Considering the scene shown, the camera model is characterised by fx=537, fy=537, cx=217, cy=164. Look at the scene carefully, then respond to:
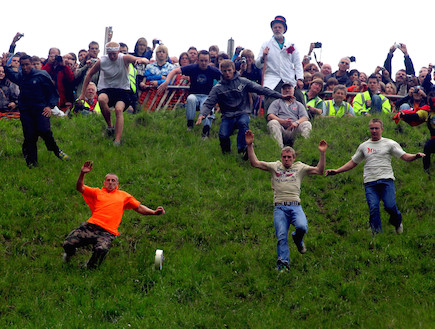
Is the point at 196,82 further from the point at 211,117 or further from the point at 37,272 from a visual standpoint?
the point at 37,272

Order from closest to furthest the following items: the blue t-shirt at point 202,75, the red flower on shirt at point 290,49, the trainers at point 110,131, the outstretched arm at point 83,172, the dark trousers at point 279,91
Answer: the outstretched arm at point 83,172 → the trainers at point 110,131 → the blue t-shirt at point 202,75 → the dark trousers at point 279,91 → the red flower on shirt at point 290,49

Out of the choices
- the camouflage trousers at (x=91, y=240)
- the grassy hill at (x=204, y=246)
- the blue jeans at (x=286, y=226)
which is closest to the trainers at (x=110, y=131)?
the grassy hill at (x=204, y=246)

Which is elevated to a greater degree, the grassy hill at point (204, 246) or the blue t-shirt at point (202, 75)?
the blue t-shirt at point (202, 75)

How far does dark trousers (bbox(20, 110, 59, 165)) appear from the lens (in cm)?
1103

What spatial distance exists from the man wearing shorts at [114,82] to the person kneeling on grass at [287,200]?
4.75m

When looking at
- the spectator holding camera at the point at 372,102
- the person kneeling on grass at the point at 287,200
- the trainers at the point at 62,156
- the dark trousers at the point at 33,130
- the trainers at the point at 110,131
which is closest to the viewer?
the person kneeling on grass at the point at 287,200

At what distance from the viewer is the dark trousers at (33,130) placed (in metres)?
11.0

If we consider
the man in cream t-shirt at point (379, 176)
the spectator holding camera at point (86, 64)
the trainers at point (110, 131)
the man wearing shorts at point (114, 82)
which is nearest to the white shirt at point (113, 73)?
the man wearing shorts at point (114, 82)

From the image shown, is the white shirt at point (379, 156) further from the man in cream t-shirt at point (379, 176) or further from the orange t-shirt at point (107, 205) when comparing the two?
the orange t-shirt at point (107, 205)

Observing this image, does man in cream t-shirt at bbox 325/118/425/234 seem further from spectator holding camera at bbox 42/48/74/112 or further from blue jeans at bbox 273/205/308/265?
spectator holding camera at bbox 42/48/74/112

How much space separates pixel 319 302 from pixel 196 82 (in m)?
7.77

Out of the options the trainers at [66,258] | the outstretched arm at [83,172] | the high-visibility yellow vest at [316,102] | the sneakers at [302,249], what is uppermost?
the high-visibility yellow vest at [316,102]

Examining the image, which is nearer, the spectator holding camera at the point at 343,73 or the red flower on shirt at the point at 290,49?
the red flower on shirt at the point at 290,49

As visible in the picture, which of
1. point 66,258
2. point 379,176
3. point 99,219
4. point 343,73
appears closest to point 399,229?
point 379,176
